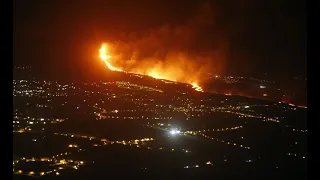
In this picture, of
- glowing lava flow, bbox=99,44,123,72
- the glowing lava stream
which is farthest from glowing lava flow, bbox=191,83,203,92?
glowing lava flow, bbox=99,44,123,72

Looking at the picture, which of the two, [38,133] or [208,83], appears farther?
[208,83]

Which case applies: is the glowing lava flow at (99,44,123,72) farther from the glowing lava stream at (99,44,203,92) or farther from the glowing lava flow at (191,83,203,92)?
the glowing lava flow at (191,83,203,92)

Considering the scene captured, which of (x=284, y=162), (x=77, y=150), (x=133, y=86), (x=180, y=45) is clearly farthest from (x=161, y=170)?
(x=180, y=45)

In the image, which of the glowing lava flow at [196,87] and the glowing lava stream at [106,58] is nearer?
the glowing lava flow at [196,87]

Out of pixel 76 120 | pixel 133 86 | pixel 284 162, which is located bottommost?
pixel 284 162

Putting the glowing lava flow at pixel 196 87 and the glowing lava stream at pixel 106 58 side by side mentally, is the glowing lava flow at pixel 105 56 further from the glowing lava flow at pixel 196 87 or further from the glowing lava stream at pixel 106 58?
the glowing lava flow at pixel 196 87

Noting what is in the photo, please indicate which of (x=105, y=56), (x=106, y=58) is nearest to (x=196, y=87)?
(x=106, y=58)

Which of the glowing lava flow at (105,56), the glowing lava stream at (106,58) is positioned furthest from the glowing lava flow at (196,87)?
the glowing lava flow at (105,56)

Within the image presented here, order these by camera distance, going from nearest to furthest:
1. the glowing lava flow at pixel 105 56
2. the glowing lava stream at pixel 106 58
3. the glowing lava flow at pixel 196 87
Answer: the glowing lava flow at pixel 196 87
the glowing lava stream at pixel 106 58
the glowing lava flow at pixel 105 56

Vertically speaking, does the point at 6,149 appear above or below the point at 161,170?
above

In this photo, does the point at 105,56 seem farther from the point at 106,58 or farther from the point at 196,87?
the point at 196,87

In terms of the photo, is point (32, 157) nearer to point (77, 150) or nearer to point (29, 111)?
point (77, 150)
